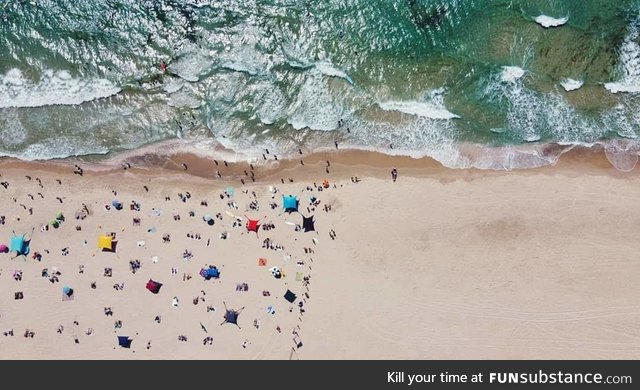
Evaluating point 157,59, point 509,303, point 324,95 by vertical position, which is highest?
point 157,59

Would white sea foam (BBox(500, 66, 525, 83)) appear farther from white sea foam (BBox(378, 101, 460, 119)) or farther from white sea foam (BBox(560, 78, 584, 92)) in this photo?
white sea foam (BBox(378, 101, 460, 119))

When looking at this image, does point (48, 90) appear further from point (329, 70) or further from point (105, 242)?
point (329, 70)

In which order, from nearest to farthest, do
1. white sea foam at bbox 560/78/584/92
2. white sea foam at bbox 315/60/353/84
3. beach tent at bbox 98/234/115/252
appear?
beach tent at bbox 98/234/115/252 → white sea foam at bbox 560/78/584/92 → white sea foam at bbox 315/60/353/84

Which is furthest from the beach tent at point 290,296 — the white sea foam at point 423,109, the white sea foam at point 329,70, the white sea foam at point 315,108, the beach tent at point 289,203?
the white sea foam at point 329,70

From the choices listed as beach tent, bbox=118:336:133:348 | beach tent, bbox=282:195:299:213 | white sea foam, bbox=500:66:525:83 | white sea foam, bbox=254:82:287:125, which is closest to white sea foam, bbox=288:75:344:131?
white sea foam, bbox=254:82:287:125

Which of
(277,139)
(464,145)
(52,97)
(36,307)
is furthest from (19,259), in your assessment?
(464,145)

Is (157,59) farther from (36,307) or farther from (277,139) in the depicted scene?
(36,307)
